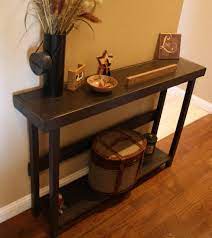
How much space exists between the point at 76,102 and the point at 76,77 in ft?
0.46

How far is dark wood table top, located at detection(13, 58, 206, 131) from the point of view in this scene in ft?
3.94

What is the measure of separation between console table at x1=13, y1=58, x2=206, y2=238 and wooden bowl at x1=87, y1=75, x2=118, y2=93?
1.1 inches

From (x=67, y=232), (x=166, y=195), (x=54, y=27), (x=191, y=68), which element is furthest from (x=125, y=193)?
(x=54, y=27)

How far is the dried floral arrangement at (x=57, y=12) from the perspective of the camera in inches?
43.2

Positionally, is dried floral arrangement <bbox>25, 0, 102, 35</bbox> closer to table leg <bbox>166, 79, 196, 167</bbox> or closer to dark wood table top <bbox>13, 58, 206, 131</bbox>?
dark wood table top <bbox>13, 58, 206, 131</bbox>

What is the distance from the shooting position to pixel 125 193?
6.37ft

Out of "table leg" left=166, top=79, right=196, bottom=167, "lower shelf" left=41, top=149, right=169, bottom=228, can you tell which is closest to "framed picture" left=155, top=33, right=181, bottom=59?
"table leg" left=166, top=79, right=196, bottom=167

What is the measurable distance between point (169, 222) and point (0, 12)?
150 centimetres

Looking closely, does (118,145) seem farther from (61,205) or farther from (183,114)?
(183,114)

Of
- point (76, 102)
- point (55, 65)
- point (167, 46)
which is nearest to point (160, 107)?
point (167, 46)

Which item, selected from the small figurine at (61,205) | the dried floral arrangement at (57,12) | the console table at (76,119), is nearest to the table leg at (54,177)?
the console table at (76,119)

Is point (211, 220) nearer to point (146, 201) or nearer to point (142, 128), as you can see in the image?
point (146, 201)

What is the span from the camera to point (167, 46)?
187 centimetres

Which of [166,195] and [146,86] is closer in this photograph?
[146,86]
